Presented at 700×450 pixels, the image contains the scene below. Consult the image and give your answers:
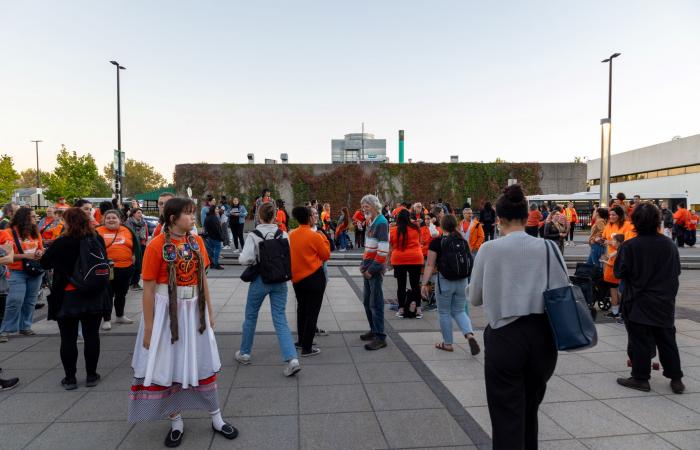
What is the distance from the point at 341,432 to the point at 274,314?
1.60m

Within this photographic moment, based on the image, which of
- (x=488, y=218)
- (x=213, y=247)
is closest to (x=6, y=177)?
(x=213, y=247)

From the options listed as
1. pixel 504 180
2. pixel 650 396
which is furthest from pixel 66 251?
pixel 504 180

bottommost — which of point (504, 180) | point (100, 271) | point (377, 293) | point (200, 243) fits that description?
point (377, 293)

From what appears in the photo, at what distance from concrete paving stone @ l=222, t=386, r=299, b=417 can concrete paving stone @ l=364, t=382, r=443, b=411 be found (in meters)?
0.72

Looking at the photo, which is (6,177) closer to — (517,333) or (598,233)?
(598,233)

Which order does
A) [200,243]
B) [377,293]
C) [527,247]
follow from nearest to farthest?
[527,247] → [200,243] → [377,293]

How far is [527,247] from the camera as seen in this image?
96.9 inches

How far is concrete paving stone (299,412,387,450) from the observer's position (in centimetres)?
320

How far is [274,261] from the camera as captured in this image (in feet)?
15.0

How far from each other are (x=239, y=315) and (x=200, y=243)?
13.2 feet

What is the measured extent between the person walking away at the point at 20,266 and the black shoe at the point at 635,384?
6878 mm

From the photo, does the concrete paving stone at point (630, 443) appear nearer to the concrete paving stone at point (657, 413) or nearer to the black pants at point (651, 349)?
the concrete paving stone at point (657, 413)

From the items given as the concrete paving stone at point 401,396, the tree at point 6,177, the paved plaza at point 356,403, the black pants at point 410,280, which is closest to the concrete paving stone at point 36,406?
the paved plaza at point 356,403

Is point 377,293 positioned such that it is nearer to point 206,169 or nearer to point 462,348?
point 462,348
